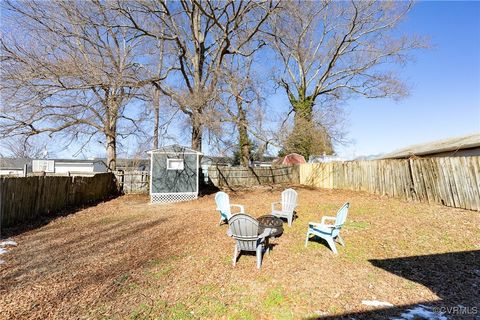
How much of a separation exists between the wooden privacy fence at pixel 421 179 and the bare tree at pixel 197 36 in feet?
26.0

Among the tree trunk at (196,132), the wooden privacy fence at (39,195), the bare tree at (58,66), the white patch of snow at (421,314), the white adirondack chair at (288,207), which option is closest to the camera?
the white patch of snow at (421,314)

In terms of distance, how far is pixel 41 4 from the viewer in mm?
10562

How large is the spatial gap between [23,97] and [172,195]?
725 cm

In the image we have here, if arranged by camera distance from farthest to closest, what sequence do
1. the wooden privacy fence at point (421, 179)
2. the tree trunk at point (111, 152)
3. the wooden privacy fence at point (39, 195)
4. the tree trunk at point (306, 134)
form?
1. the tree trunk at point (111, 152)
2. the tree trunk at point (306, 134)
3. the wooden privacy fence at point (421, 179)
4. the wooden privacy fence at point (39, 195)

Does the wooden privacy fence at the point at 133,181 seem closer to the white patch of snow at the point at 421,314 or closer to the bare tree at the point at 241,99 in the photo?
the bare tree at the point at 241,99

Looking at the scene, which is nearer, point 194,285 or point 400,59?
point 194,285

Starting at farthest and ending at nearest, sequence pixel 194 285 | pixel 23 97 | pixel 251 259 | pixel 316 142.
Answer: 1. pixel 316 142
2. pixel 23 97
3. pixel 251 259
4. pixel 194 285

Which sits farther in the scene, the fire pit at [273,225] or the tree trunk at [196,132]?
the tree trunk at [196,132]

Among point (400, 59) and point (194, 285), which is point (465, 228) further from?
point (400, 59)

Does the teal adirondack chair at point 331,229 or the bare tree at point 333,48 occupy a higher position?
the bare tree at point 333,48

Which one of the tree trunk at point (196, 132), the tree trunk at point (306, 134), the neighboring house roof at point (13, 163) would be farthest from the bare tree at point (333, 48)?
the neighboring house roof at point (13, 163)

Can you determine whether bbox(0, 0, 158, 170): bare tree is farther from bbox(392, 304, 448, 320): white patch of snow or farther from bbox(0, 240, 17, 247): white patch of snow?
bbox(392, 304, 448, 320): white patch of snow

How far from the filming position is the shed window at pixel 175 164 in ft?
41.5

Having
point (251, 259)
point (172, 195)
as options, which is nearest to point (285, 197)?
point (251, 259)
